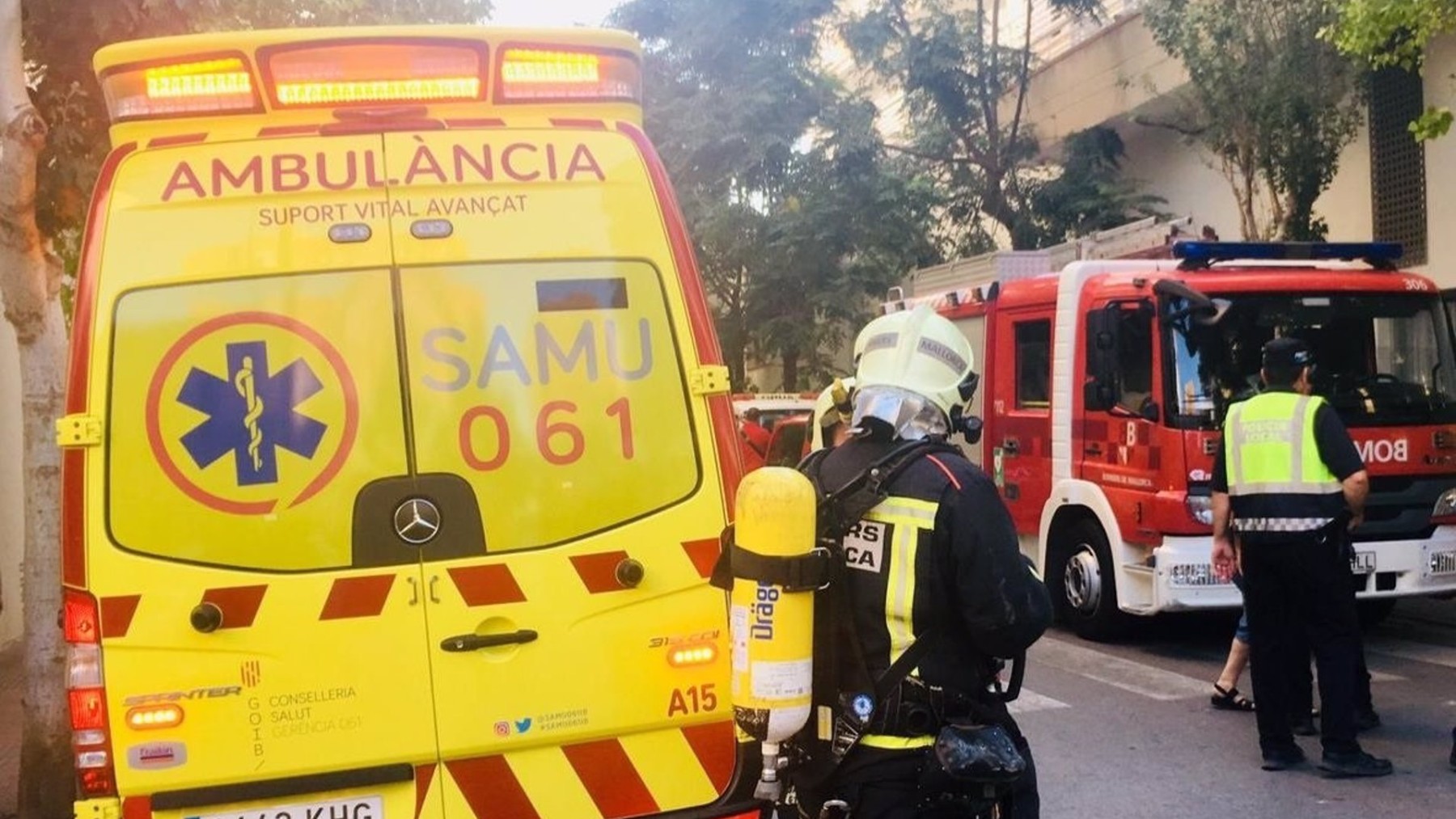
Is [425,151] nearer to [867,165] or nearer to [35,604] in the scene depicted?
[35,604]

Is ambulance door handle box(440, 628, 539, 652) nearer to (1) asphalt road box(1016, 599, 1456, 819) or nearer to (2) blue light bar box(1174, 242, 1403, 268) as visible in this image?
(1) asphalt road box(1016, 599, 1456, 819)

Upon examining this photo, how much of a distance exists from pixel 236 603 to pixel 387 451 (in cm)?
52

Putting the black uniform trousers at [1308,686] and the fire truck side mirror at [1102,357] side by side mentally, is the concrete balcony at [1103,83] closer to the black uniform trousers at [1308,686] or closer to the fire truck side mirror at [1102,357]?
the fire truck side mirror at [1102,357]

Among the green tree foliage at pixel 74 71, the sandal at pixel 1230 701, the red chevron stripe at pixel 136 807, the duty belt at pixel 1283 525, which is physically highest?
the green tree foliage at pixel 74 71

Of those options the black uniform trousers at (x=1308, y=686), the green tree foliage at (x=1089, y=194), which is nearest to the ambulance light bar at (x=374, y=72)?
the black uniform trousers at (x=1308, y=686)

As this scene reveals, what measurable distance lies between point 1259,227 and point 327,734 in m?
14.9

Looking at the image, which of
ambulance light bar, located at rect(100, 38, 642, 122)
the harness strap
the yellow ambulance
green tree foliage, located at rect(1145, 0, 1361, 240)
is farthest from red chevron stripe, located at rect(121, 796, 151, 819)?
green tree foliage, located at rect(1145, 0, 1361, 240)

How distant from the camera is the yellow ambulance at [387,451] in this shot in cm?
354

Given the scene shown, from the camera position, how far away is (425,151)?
3.84 metres

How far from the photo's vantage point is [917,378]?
3.25 meters

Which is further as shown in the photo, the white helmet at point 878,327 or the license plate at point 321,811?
the license plate at point 321,811

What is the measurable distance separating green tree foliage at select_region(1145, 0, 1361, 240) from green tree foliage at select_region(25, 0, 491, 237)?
9849 millimetres

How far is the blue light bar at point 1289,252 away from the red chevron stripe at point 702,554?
628 centimetres

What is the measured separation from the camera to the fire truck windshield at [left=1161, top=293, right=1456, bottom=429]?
8695 millimetres
